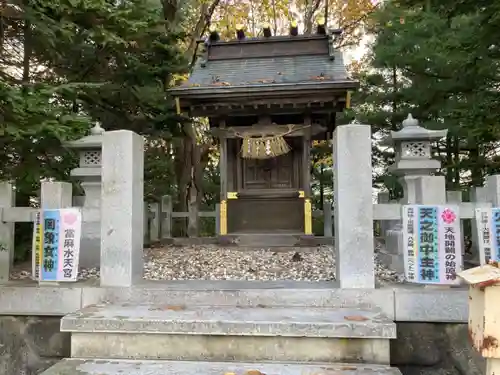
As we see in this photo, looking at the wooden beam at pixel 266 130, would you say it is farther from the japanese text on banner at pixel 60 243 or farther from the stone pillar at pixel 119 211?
the japanese text on banner at pixel 60 243

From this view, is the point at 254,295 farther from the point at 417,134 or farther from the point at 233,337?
the point at 417,134

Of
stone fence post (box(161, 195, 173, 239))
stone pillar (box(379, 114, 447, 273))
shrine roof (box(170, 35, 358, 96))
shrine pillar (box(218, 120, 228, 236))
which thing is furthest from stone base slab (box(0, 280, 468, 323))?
stone fence post (box(161, 195, 173, 239))

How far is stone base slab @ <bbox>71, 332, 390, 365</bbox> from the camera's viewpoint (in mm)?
3215

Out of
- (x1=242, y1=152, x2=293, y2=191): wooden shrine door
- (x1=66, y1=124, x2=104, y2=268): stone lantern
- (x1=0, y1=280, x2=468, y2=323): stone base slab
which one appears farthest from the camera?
(x1=242, y1=152, x2=293, y2=191): wooden shrine door

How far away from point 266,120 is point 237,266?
431cm

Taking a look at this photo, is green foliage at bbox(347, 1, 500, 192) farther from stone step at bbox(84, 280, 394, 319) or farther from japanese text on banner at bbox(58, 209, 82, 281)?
japanese text on banner at bbox(58, 209, 82, 281)

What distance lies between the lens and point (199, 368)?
307 centimetres

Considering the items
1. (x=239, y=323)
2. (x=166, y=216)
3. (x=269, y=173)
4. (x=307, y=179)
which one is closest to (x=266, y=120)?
(x=269, y=173)

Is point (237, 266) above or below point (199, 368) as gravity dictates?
above

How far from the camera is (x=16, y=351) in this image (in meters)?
4.19

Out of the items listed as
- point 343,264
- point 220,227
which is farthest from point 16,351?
point 220,227

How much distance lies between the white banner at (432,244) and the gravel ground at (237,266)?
0.63 meters

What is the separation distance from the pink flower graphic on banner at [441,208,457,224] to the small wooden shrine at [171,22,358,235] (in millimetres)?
5165

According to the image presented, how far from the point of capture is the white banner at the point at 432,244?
3.90 metres
